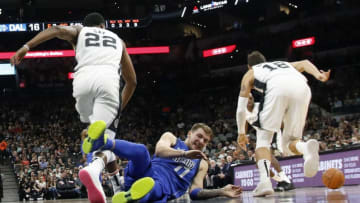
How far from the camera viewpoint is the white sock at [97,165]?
380cm

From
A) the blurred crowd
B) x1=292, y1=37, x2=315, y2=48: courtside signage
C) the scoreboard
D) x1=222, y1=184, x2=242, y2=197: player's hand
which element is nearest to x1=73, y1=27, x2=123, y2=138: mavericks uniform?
x1=222, y1=184, x2=242, y2=197: player's hand

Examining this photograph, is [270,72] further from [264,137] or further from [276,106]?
[264,137]

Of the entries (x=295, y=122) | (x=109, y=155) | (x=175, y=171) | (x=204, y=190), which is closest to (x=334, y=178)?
(x=295, y=122)

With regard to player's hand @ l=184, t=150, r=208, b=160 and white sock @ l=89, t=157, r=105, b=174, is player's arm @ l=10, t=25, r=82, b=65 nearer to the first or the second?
white sock @ l=89, t=157, r=105, b=174

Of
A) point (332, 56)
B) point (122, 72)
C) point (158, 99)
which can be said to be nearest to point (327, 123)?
point (332, 56)

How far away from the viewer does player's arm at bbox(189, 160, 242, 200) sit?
4.59 m

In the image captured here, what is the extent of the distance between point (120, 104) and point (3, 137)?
20.9 metres

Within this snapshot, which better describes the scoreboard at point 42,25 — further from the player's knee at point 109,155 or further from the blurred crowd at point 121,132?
the player's knee at point 109,155

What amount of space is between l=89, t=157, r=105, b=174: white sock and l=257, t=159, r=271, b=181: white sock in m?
2.41

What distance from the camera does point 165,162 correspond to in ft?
14.8

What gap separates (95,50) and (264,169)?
259 cm

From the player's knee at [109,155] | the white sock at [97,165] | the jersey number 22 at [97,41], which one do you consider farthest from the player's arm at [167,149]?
the jersey number 22 at [97,41]

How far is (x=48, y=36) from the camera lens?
4309 millimetres

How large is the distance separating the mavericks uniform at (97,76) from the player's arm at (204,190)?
0.94 m
